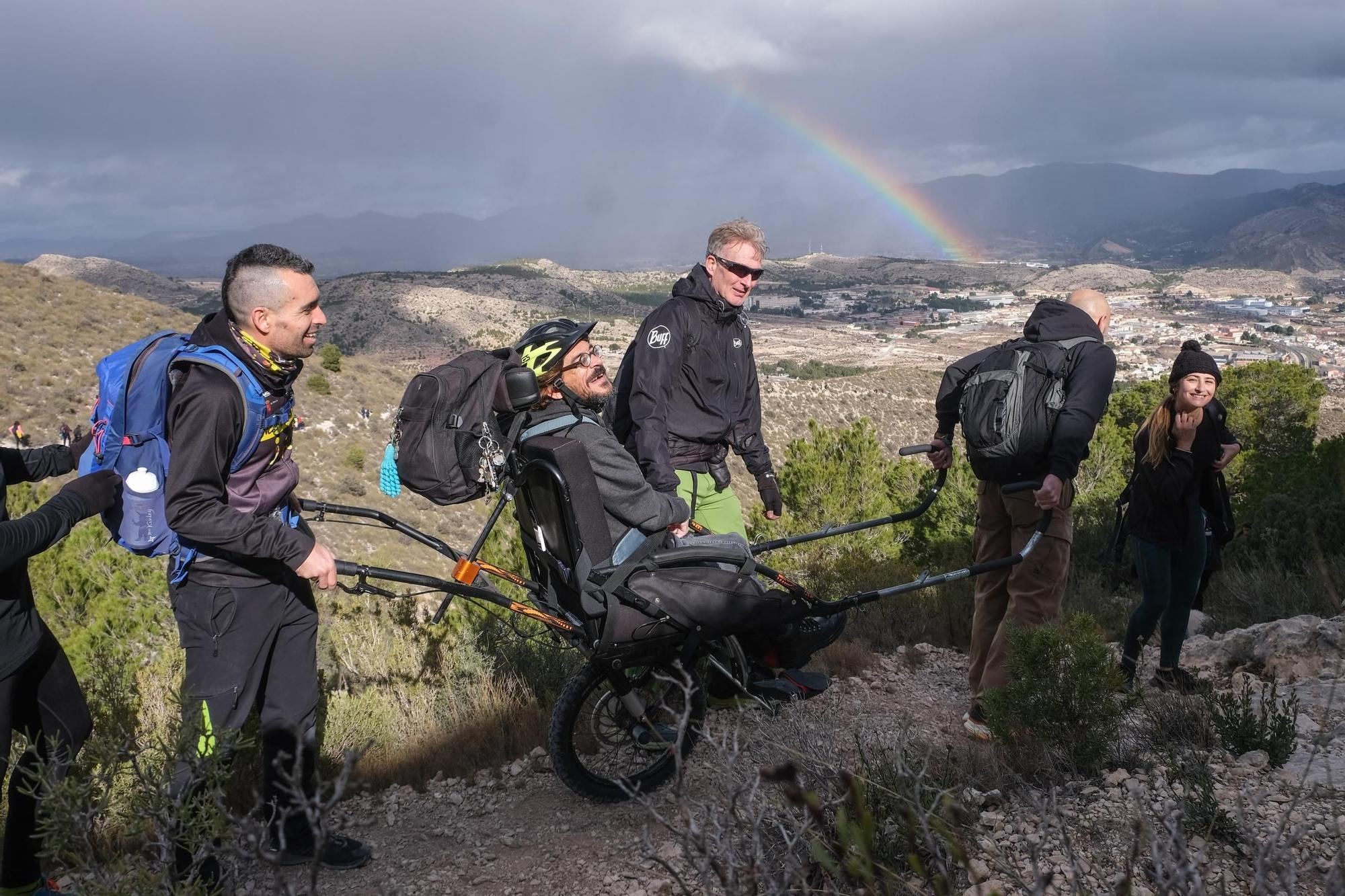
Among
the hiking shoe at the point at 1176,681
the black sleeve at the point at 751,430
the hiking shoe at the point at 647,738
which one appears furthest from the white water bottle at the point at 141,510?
the hiking shoe at the point at 1176,681

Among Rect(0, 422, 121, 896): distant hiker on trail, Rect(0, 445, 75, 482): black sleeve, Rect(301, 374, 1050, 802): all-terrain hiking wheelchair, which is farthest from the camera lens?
Rect(301, 374, 1050, 802): all-terrain hiking wheelchair

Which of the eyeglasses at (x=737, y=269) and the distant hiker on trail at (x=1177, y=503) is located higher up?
the eyeglasses at (x=737, y=269)

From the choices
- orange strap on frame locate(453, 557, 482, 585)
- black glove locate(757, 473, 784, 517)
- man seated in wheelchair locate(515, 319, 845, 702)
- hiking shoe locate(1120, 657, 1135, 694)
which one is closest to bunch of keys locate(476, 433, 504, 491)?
man seated in wheelchair locate(515, 319, 845, 702)

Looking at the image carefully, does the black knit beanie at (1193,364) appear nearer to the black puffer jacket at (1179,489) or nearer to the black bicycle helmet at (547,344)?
the black puffer jacket at (1179,489)

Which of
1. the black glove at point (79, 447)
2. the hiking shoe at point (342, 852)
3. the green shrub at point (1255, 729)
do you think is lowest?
the hiking shoe at point (342, 852)

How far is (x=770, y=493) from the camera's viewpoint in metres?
4.38

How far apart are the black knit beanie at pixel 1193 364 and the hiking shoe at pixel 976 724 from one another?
1916 millimetres

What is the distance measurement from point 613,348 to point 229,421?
5536 centimetres

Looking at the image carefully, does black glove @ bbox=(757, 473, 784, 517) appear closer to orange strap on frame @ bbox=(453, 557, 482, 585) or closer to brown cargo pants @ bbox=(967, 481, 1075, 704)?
brown cargo pants @ bbox=(967, 481, 1075, 704)

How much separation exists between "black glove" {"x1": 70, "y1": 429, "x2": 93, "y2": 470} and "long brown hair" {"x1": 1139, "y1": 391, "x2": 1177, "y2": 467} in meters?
4.69

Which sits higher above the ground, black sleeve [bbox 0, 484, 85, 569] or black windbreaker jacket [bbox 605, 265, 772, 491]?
black windbreaker jacket [bbox 605, 265, 772, 491]

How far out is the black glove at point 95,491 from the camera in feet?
8.13

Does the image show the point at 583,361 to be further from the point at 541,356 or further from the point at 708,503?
the point at 708,503

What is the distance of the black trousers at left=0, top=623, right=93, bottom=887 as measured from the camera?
2510 millimetres
